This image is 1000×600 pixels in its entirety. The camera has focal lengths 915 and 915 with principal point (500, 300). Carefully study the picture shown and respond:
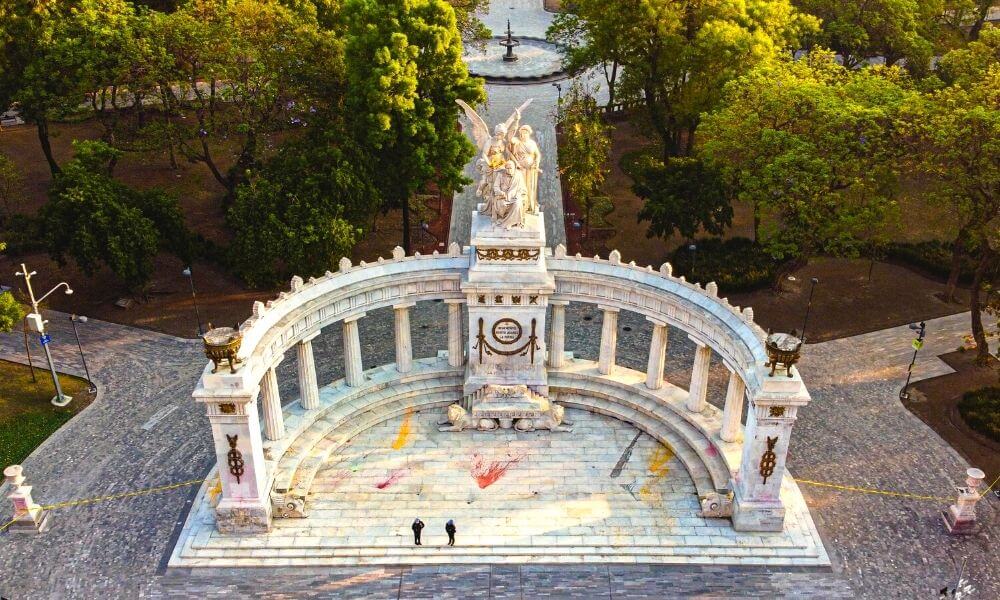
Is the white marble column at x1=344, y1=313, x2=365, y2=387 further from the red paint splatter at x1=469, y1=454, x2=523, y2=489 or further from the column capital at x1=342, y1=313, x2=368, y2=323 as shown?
the red paint splatter at x1=469, y1=454, x2=523, y2=489

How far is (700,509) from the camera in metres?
42.9

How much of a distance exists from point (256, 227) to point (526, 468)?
24679mm

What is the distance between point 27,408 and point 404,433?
2137 cm

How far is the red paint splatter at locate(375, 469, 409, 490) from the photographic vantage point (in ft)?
147

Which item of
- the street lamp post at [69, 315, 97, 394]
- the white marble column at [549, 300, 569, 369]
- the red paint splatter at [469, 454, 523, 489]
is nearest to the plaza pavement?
the street lamp post at [69, 315, 97, 394]

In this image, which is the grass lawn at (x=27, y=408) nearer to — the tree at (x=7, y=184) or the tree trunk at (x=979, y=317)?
the tree at (x=7, y=184)

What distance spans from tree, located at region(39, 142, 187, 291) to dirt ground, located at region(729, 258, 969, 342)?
3894 centimetres

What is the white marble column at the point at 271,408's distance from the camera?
4400 centimetres

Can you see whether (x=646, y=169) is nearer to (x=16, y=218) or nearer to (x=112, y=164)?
(x=112, y=164)

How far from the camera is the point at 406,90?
192ft

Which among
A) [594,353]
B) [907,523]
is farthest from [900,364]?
[594,353]

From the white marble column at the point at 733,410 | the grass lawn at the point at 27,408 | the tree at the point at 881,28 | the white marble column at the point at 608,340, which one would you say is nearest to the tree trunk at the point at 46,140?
the grass lawn at the point at 27,408

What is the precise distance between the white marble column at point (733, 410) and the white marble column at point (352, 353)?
Answer: 62.4 ft

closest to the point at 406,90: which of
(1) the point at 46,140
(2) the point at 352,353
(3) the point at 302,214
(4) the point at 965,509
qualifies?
(3) the point at 302,214
